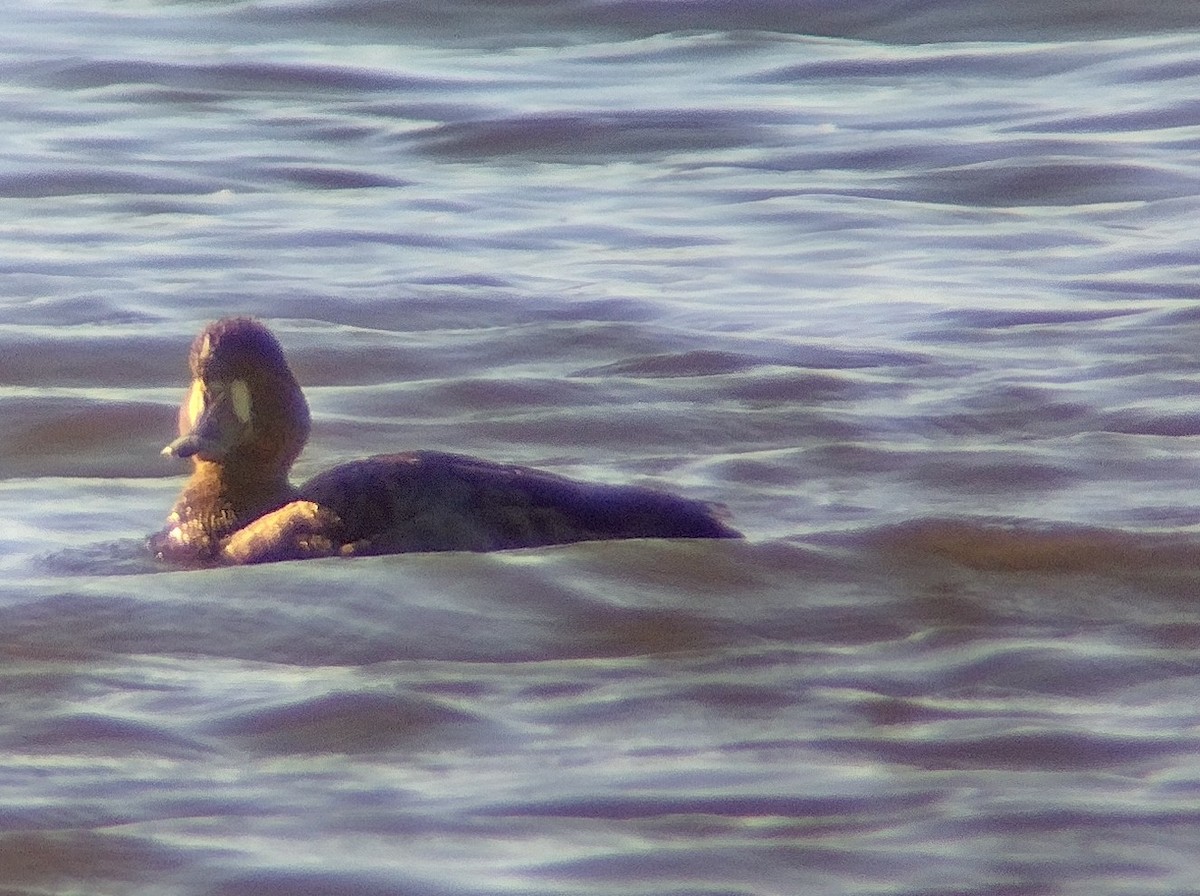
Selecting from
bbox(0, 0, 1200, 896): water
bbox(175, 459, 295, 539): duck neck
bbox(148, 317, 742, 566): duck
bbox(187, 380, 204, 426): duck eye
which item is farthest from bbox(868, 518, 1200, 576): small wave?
bbox(187, 380, 204, 426): duck eye

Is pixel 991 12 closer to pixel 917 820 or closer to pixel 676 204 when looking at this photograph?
pixel 676 204

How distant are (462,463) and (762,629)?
3.12ft

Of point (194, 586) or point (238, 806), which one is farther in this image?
point (194, 586)

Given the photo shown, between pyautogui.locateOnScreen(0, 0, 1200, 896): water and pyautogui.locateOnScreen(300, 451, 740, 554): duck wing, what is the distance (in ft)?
0.30

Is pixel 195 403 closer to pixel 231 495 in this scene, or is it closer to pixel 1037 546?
pixel 231 495

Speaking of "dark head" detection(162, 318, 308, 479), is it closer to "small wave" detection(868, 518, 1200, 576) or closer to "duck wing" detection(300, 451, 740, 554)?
"duck wing" detection(300, 451, 740, 554)

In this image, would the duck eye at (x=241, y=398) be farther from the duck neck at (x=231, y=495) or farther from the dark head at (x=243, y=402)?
the duck neck at (x=231, y=495)

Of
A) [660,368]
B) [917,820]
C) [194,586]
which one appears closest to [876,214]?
[660,368]

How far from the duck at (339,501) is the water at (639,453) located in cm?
11

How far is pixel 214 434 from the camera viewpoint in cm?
691

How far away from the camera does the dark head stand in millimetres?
6922

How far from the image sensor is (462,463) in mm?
6512

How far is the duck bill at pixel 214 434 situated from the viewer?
686cm

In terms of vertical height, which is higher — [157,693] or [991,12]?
[991,12]
